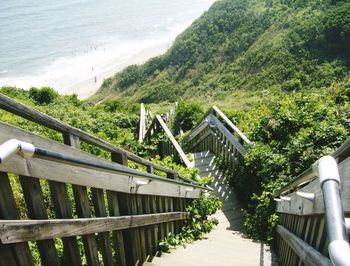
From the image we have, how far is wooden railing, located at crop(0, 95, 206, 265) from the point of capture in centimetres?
210

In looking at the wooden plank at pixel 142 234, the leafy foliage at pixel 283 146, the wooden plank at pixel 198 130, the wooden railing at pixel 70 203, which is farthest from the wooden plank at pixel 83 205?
the wooden plank at pixel 198 130

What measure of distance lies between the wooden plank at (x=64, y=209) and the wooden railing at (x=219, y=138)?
5.03 meters

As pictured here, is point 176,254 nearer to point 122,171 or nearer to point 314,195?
point 122,171

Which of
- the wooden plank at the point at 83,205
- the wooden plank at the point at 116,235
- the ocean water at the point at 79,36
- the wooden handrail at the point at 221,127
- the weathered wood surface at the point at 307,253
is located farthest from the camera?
the ocean water at the point at 79,36

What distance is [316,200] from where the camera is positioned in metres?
2.61

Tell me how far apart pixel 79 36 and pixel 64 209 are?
55.4 meters

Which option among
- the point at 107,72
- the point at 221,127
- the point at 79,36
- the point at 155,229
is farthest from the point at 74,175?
the point at 79,36

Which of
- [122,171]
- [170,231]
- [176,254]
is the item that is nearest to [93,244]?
[122,171]

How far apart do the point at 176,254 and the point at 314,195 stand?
2873mm

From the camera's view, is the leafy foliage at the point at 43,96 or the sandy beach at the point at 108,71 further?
the sandy beach at the point at 108,71

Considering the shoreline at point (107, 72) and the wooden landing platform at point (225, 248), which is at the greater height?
the shoreline at point (107, 72)

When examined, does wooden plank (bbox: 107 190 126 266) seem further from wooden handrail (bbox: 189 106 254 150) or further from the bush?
the bush

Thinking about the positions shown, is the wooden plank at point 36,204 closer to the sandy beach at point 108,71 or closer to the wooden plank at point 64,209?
the wooden plank at point 64,209

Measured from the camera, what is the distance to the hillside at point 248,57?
3081 centimetres
